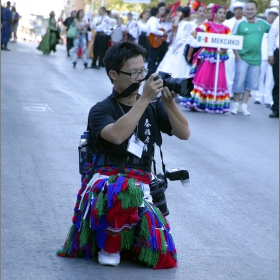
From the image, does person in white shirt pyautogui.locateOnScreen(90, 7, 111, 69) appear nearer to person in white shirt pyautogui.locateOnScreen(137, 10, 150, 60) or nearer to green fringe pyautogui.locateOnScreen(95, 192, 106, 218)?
person in white shirt pyautogui.locateOnScreen(137, 10, 150, 60)

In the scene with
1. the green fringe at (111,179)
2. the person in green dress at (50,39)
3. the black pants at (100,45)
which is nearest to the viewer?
the green fringe at (111,179)

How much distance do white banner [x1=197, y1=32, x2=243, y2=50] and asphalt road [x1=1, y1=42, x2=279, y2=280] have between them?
165 cm

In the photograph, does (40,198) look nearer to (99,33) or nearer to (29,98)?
(29,98)

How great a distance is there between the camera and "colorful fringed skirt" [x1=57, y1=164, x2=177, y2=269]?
4.43m

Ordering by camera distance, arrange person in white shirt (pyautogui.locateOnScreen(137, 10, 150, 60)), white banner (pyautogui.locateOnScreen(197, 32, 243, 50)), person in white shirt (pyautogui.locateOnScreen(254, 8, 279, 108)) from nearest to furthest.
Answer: white banner (pyautogui.locateOnScreen(197, 32, 243, 50)), person in white shirt (pyautogui.locateOnScreen(254, 8, 279, 108)), person in white shirt (pyautogui.locateOnScreen(137, 10, 150, 60))

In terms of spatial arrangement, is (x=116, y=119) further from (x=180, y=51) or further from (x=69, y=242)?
(x=180, y=51)

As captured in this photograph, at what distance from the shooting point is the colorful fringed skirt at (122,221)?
4.43 m

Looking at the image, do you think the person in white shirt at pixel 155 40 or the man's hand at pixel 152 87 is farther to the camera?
the person in white shirt at pixel 155 40

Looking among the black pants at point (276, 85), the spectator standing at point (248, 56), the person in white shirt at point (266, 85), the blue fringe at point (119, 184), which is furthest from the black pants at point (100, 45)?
the blue fringe at point (119, 184)

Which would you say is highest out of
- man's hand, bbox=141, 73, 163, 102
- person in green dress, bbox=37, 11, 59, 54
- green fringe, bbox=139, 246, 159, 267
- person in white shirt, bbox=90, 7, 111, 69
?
man's hand, bbox=141, 73, 163, 102

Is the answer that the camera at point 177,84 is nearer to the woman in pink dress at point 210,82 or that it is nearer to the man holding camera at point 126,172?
the man holding camera at point 126,172

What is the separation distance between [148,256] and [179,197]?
8.14 ft

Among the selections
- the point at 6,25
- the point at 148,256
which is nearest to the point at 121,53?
the point at 148,256

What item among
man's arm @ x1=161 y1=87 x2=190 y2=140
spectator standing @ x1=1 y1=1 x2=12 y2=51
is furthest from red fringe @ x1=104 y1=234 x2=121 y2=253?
spectator standing @ x1=1 y1=1 x2=12 y2=51
